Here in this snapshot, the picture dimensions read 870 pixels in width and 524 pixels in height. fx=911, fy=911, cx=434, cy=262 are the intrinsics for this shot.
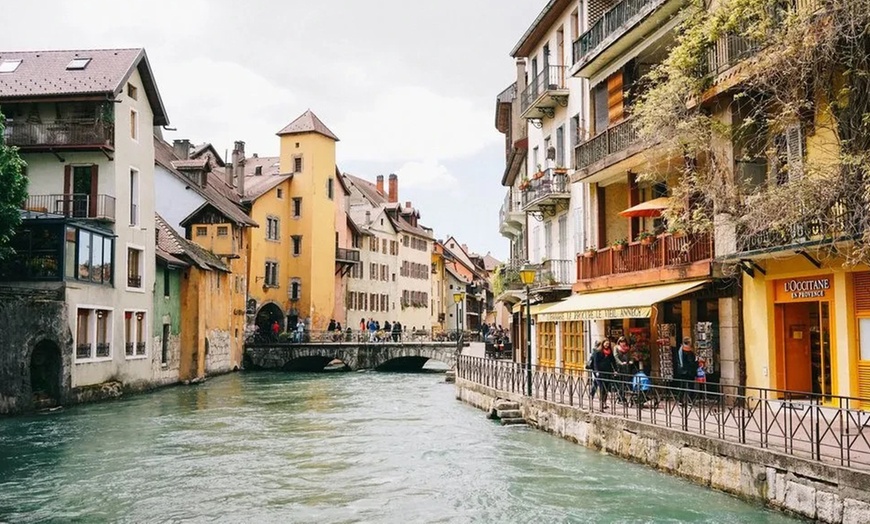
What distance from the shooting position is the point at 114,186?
1409 inches

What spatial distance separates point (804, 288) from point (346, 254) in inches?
2246

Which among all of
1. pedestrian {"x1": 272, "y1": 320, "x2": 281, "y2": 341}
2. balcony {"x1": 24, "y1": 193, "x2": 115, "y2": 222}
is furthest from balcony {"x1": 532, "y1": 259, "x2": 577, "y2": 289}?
pedestrian {"x1": 272, "y1": 320, "x2": 281, "y2": 341}

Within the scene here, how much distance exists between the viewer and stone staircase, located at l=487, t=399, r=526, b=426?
23719 mm

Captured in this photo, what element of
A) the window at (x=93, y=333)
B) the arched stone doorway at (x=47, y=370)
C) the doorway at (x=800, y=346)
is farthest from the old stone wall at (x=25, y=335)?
the doorway at (x=800, y=346)

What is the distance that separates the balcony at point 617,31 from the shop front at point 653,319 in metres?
6.60

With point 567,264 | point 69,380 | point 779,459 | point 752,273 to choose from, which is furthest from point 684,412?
point 69,380

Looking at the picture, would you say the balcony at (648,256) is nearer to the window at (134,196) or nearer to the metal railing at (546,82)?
the metal railing at (546,82)

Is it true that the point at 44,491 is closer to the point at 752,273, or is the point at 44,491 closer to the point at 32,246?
the point at 752,273

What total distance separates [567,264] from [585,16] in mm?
8046

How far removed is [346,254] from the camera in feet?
239

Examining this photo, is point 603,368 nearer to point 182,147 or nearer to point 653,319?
point 653,319

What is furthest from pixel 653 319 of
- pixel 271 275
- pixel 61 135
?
pixel 271 275

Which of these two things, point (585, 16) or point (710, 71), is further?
point (585, 16)

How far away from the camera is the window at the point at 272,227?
64.4 metres
